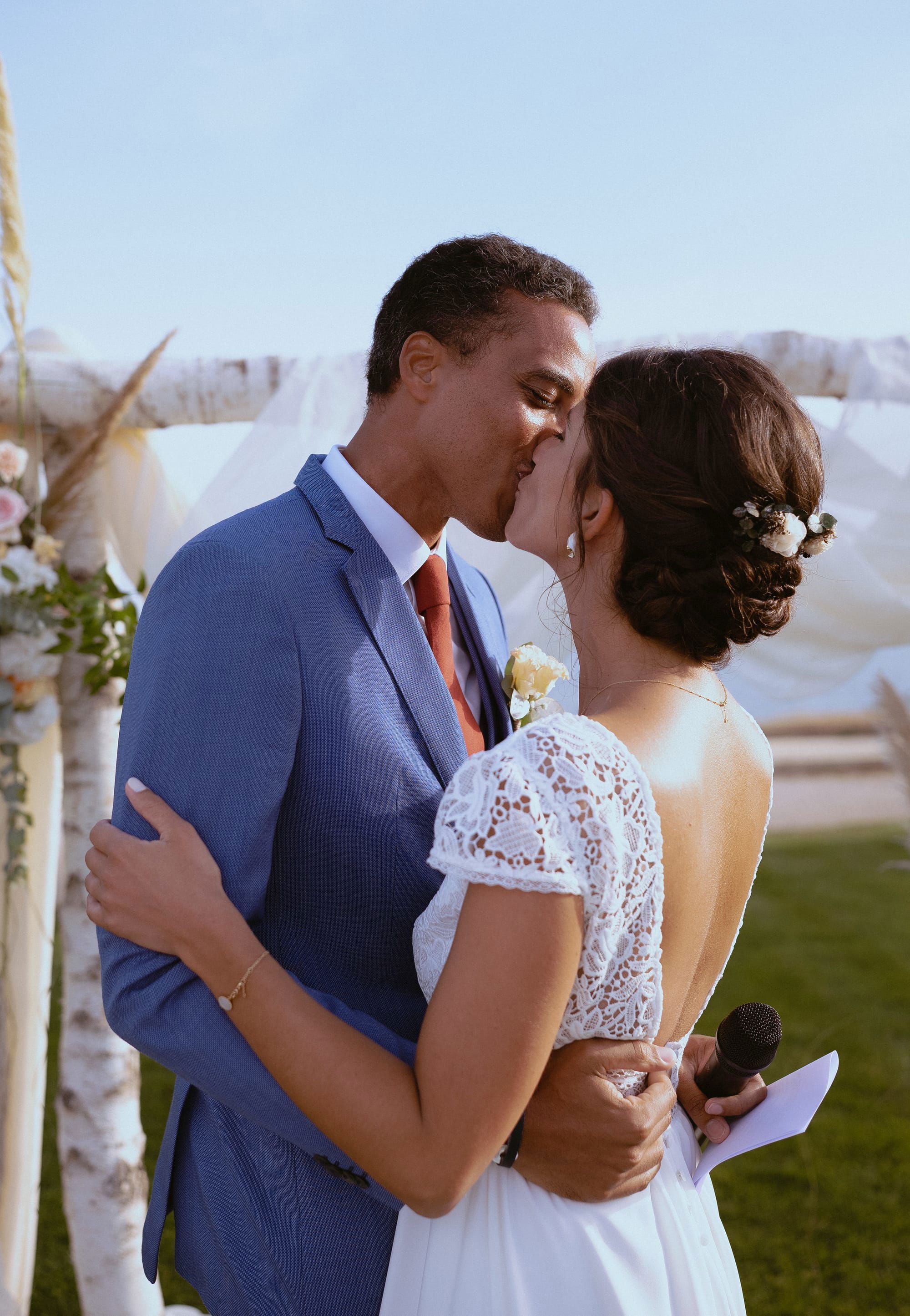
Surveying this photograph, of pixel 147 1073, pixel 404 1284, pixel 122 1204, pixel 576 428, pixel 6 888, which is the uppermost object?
pixel 576 428

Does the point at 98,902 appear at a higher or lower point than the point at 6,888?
higher

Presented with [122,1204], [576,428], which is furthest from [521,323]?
[122,1204]

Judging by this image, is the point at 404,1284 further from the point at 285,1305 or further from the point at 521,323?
the point at 521,323

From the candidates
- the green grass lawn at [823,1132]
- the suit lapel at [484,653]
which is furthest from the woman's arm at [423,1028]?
the green grass lawn at [823,1132]

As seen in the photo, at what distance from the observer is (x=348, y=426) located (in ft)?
Result: 9.86

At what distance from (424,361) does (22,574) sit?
1483 millimetres

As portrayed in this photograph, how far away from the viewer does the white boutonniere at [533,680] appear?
204 cm

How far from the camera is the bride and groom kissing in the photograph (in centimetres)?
123

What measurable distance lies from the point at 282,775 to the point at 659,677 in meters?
0.57

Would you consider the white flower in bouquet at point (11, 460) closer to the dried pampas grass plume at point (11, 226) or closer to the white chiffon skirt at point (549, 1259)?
the dried pampas grass plume at point (11, 226)

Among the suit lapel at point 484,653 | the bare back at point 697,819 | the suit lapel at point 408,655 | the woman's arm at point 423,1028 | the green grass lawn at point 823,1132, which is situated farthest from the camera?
the green grass lawn at point 823,1132

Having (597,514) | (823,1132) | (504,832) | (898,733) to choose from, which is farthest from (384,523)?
(823,1132)

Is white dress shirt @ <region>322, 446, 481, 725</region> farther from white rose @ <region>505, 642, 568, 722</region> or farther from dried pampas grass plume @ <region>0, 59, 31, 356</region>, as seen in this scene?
dried pampas grass plume @ <region>0, 59, 31, 356</region>

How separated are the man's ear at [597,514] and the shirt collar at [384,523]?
491mm
